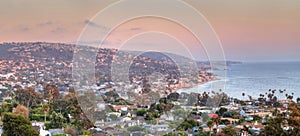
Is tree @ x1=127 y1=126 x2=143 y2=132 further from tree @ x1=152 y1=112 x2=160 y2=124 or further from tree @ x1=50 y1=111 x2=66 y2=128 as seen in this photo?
tree @ x1=50 y1=111 x2=66 y2=128

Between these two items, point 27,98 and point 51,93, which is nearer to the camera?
point 27,98

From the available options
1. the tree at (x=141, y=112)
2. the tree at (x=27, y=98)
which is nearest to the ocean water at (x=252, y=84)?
the tree at (x=141, y=112)

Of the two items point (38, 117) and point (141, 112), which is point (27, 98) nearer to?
point (38, 117)

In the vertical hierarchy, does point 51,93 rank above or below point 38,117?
above

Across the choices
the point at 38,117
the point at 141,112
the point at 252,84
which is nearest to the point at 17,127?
the point at 38,117

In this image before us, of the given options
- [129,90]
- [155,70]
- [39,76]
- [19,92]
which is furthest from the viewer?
[39,76]

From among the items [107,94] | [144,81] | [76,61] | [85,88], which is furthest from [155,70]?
[76,61]

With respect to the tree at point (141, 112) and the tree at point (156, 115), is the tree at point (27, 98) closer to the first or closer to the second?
the tree at point (141, 112)

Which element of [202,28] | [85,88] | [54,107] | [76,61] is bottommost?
[54,107]

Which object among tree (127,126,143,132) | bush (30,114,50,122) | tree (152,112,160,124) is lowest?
bush (30,114,50,122)

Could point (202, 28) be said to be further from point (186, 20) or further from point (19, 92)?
point (19, 92)

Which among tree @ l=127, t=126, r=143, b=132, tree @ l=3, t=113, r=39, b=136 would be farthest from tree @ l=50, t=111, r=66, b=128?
tree @ l=127, t=126, r=143, b=132
